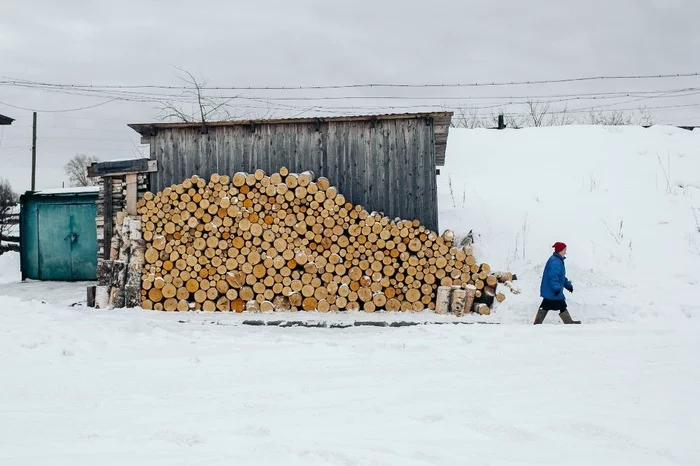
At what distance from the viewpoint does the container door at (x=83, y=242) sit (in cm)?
1461

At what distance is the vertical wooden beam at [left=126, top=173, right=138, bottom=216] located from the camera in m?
10.5

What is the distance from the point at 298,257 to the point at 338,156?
2160 millimetres

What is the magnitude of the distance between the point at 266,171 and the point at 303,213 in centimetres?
135

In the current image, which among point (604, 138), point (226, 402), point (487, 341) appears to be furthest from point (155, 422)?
point (604, 138)

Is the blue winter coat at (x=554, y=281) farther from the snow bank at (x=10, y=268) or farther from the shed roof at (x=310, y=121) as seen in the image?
the snow bank at (x=10, y=268)

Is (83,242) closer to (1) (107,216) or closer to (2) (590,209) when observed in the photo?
(1) (107,216)

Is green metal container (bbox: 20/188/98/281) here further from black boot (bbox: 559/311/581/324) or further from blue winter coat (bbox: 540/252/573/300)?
black boot (bbox: 559/311/581/324)

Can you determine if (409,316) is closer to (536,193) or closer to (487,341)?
(487,341)

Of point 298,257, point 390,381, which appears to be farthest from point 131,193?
point 390,381

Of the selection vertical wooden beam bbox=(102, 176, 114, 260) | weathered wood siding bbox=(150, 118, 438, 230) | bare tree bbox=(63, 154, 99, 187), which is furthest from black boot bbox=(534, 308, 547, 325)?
bare tree bbox=(63, 154, 99, 187)

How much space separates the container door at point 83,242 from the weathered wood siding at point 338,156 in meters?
5.18

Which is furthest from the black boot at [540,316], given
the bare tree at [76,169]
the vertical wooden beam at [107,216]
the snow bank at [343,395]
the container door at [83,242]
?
the bare tree at [76,169]

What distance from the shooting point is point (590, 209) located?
1354 centimetres

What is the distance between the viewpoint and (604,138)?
19156mm
